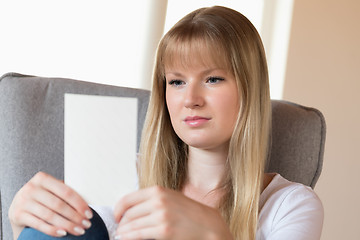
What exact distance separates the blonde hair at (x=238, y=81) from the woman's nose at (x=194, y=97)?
0.07 metres

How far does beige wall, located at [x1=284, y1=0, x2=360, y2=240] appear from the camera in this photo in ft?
Result: 9.46

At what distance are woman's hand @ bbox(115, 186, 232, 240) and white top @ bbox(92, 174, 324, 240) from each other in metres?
0.34

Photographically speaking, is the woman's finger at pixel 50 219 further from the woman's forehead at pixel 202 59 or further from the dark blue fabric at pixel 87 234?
the woman's forehead at pixel 202 59

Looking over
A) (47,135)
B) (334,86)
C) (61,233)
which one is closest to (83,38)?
(47,135)

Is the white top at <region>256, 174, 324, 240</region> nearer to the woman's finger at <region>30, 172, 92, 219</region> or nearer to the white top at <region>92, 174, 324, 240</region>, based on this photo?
the white top at <region>92, 174, 324, 240</region>

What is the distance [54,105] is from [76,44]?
757mm

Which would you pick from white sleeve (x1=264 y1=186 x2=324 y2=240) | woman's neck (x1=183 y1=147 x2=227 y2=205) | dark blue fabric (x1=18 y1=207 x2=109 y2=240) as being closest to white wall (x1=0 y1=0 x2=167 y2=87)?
woman's neck (x1=183 y1=147 x2=227 y2=205)

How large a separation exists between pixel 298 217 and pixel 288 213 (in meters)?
0.03

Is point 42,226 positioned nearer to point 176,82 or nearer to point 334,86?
point 176,82

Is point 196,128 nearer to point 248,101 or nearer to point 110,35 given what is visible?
point 248,101

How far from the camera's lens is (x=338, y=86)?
2955mm

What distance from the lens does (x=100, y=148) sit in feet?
2.75

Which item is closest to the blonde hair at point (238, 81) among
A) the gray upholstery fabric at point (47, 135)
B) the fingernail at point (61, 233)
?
the gray upholstery fabric at point (47, 135)

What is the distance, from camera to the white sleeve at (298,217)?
3.72ft
